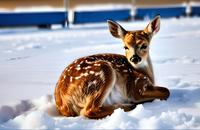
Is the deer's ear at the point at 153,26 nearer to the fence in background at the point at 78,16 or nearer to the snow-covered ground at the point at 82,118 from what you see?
the snow-covered ground at the point at 82,118

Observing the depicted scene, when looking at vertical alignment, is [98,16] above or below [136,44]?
below

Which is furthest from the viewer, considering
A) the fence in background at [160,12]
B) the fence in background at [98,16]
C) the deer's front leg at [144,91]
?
the fence in background at [160,12]

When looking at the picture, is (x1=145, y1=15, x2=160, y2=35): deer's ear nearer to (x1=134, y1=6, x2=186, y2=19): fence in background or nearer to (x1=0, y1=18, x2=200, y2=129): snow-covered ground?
(x1=0, y1=18, x2=200, y2=129): snow-covered ground

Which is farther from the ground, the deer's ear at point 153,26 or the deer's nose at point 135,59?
the deer's ear at point 153,26

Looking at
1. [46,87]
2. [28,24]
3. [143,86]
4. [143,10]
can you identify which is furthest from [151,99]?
[143,10]

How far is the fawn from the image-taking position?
4410 millimetres

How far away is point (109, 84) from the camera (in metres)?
4.45

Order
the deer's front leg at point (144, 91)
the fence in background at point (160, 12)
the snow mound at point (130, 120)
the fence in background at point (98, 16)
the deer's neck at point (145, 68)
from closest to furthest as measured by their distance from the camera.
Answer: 1. the snow mound at point (130, 120)
2. the deer's front leg at point (144, 91)
3. the deer's neck at point (145, 68)
4. the fence in background at point (98, 16)
5. the fence in background at point (160, 12)

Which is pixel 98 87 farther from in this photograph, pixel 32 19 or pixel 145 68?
pixel 32 19

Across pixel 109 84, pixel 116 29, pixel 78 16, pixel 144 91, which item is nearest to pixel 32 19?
pixel 78 16

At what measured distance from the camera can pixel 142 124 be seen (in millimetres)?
3877

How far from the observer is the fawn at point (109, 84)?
4.41 m

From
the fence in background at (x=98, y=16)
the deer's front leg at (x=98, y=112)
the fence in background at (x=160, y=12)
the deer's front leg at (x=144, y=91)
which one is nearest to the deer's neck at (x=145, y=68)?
the deer's front leg at (x=144, y=91)

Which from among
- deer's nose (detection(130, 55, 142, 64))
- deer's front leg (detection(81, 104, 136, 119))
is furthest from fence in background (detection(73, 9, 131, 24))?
deer's front leg (detection(81, 104, 136, 119))
